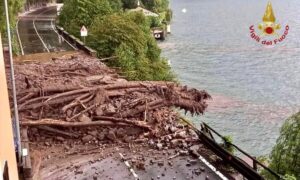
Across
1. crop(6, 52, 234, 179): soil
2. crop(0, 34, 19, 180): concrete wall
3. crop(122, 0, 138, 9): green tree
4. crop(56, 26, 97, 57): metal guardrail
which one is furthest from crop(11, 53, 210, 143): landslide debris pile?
crop(122, 0, 138, 9): green tree

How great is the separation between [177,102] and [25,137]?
5592mm

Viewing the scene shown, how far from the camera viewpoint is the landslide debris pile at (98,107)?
13805 mm

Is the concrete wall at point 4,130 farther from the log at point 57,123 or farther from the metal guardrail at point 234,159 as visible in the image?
the log at point 57,123

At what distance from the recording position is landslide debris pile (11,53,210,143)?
13805 mm

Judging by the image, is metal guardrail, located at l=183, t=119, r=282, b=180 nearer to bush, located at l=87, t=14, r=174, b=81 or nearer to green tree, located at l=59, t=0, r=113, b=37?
bush, located at l=87, t=14, r=174, b=81

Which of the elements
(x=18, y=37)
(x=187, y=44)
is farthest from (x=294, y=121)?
(x=187, y=44)

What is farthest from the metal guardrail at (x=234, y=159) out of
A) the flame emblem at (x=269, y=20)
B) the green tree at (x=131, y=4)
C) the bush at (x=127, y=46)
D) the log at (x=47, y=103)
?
the green tree at (x=131, y=4)

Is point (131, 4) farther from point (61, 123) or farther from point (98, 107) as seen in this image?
point (61, 123)

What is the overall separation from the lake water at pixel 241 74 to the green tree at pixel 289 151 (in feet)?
44.4

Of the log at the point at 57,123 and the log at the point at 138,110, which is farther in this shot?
the log at the point at 138,110

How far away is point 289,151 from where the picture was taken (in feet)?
40.2

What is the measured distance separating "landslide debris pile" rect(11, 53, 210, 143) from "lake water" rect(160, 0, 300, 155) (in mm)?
12091

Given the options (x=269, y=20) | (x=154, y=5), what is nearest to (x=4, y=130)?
(x=269, y=20)

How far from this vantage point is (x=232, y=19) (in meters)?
89.3
